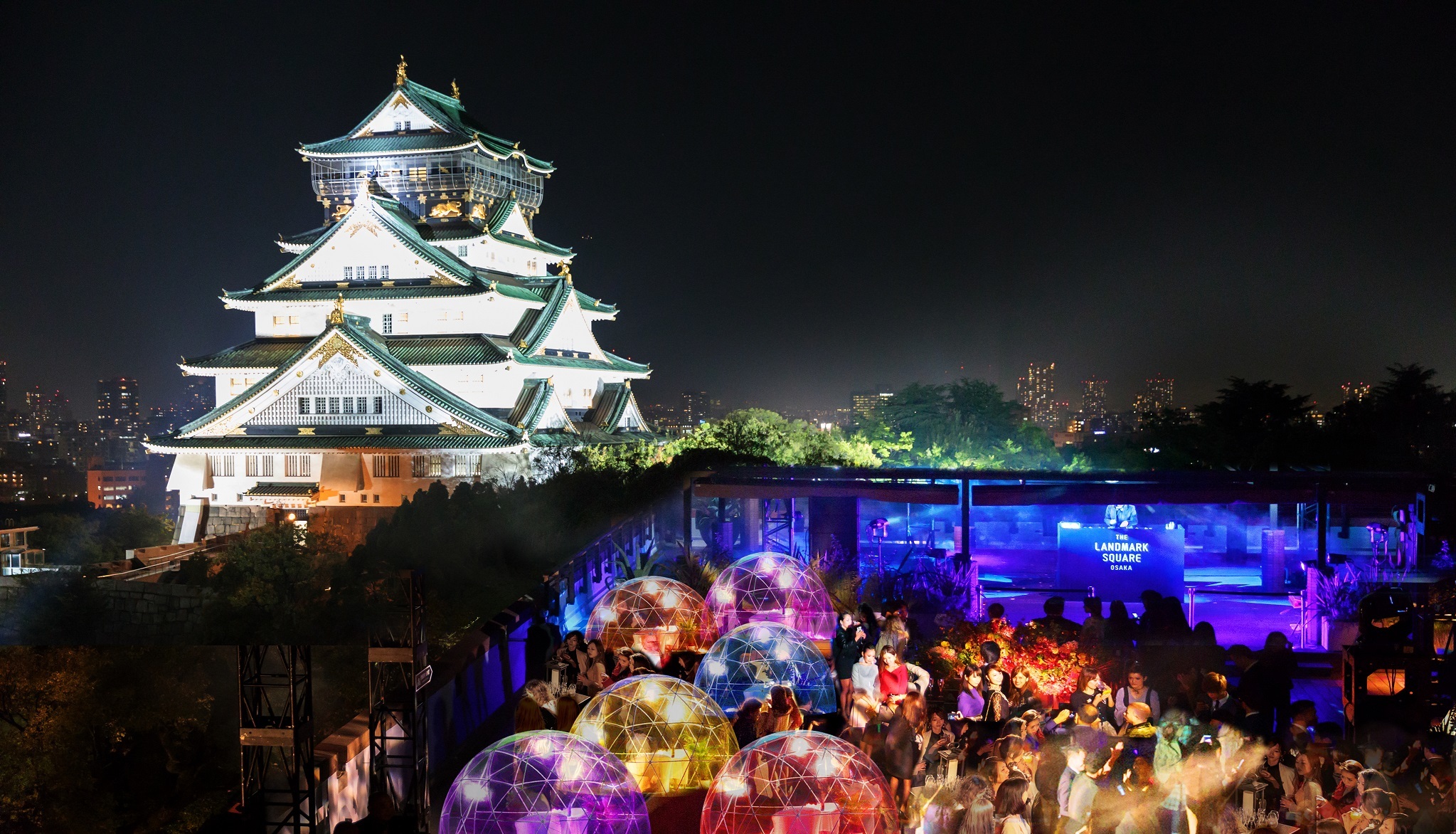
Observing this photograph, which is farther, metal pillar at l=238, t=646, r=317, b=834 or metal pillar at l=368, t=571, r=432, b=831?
metal pillar at l=368, t=571, r=432, b=831

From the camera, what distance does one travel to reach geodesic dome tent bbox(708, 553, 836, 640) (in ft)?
47.7

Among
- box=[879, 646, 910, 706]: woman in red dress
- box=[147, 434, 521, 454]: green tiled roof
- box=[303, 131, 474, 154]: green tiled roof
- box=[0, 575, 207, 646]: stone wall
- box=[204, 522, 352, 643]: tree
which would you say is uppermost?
box=[303, 131, 474, 154]: green tiled roof

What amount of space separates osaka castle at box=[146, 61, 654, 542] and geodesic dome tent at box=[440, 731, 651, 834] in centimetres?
2393

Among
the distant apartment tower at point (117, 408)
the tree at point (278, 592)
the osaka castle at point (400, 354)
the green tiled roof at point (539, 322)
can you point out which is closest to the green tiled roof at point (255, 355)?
the osaka castle at point (400, 354)

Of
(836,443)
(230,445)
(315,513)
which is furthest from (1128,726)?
(836,443)

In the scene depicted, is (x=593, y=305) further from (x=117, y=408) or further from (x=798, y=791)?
(x=117, y=408)

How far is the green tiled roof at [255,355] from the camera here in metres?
34.6

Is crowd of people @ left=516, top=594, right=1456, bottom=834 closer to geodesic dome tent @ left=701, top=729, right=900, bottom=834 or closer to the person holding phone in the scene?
the person holding phone

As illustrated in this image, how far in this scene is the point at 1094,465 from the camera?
42.8 metres

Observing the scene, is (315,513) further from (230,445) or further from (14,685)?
(14,685)

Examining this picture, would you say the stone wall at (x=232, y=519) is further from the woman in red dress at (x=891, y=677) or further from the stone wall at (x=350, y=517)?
the woman in red dress at (x=891, y=677)

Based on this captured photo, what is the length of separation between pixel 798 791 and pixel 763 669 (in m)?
3.33

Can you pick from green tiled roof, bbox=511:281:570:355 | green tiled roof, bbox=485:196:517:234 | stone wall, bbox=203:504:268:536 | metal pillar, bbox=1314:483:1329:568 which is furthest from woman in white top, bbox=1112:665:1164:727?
green tiled roof, bbox=485:196:517:234

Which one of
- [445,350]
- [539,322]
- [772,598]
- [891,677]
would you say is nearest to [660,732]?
[891,677]
